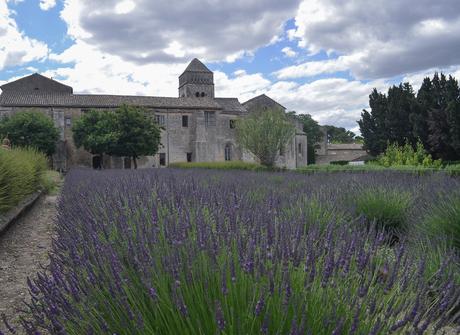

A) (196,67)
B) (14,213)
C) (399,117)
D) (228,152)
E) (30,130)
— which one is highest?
(196,67)

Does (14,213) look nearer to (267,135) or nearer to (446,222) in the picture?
(446,222)

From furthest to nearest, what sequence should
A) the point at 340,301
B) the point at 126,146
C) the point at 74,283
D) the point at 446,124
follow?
1. the point at 126,146
2. the point at 446,124
3. the point at 74,283
4. the point at 340,301

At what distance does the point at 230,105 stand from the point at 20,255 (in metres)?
44.3

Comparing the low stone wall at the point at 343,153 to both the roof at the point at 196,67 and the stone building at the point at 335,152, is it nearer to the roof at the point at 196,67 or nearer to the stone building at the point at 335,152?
the stone building at the point at 335,152

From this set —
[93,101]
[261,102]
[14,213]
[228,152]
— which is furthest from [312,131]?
[14,213]

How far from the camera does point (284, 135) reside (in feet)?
100

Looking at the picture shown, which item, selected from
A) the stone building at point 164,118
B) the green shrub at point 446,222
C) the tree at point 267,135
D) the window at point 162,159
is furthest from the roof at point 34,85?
the green shrub at point 446,222

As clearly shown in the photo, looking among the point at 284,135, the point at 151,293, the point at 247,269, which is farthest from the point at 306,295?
the point at 284,135

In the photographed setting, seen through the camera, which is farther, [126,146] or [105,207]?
[126,146]

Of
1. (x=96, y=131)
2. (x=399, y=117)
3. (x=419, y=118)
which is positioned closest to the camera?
(x=419, y=118)

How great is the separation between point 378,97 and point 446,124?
14.0 m

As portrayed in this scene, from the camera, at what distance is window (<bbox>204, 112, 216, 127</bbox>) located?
45.1 metres

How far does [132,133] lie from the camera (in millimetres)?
36469

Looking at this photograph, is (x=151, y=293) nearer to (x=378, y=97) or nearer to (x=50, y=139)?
(x=50, y=139)
